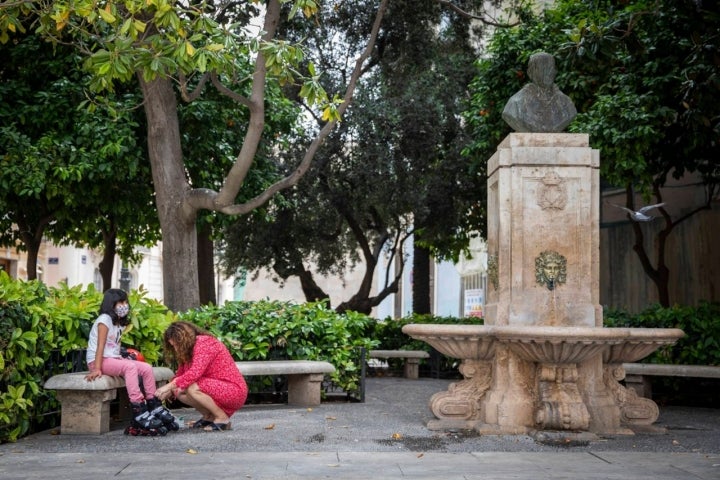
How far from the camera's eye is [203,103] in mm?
16516

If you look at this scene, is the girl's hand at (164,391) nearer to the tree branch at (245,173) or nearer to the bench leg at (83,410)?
the bench leg at (83,410)

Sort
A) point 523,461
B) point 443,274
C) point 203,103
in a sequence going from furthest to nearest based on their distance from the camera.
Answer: point 443,274
point 203,103
point 523,461

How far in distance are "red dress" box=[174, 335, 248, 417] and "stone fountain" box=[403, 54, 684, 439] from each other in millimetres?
1744

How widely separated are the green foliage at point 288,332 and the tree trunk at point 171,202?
1315 mm

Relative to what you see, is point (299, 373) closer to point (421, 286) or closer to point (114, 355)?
point (114, 355)

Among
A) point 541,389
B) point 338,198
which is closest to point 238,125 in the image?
point 338,198

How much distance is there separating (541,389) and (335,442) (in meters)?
2.05

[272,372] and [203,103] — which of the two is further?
[203,103]

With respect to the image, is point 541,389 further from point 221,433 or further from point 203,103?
point 203,103

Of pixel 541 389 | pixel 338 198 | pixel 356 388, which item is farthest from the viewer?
pixel 338 198

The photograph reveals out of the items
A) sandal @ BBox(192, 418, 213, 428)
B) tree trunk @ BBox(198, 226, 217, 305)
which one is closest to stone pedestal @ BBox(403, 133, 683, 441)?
sandal @ BBox(192, 418, 213, 428)

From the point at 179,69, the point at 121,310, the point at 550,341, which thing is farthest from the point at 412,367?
the point at 121,310

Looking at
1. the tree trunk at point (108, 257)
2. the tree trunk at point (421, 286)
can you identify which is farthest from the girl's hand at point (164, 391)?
the tree trunk at point (421, 286)

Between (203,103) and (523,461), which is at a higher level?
(203,103)
